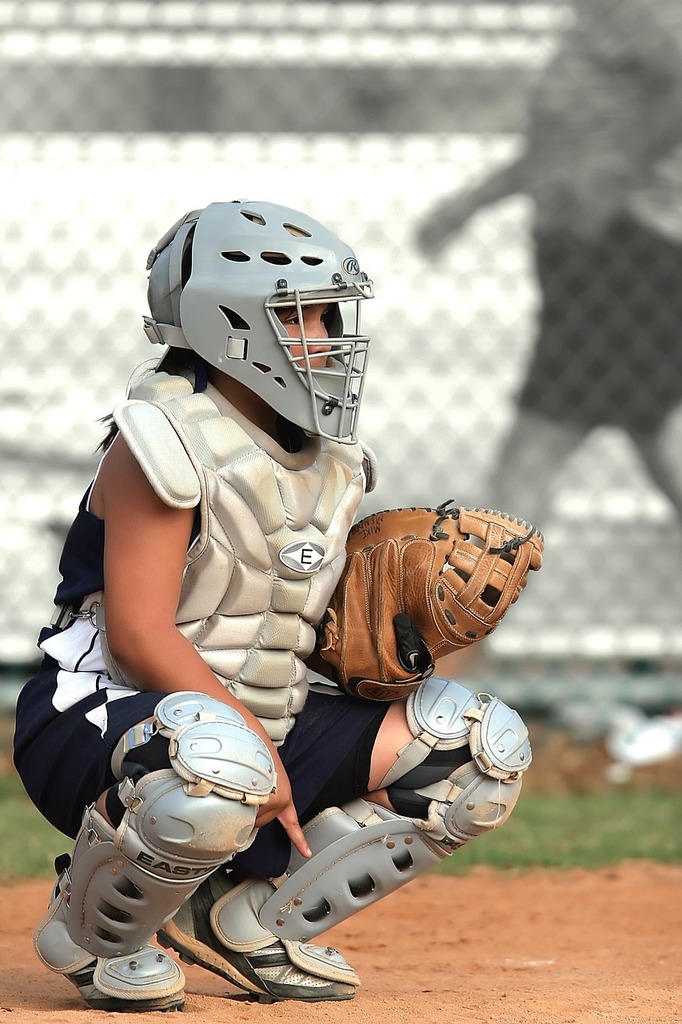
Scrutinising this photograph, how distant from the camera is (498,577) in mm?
2785

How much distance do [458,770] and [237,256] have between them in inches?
41.0

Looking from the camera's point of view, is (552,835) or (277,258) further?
(552,835)

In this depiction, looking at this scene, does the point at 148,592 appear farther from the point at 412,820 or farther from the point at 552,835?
the point at 552,835

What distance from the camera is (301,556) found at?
9.04 feet

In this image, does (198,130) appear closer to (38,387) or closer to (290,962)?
(38,387)

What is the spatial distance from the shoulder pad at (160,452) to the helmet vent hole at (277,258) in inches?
14.0

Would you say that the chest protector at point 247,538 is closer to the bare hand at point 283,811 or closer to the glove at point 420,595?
the glove at point 420,595

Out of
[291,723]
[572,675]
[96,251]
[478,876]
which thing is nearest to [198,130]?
[96,251]

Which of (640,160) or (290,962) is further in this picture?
(640,160)

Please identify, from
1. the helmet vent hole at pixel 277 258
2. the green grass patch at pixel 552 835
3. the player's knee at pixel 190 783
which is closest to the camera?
the player's knee at pixel 190 783

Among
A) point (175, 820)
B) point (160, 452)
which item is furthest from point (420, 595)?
point (175, 820)

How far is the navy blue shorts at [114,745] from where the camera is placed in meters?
2.58

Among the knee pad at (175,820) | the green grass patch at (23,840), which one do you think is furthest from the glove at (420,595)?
the green grass patch at (23,840)

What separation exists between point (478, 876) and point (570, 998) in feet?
5.53
